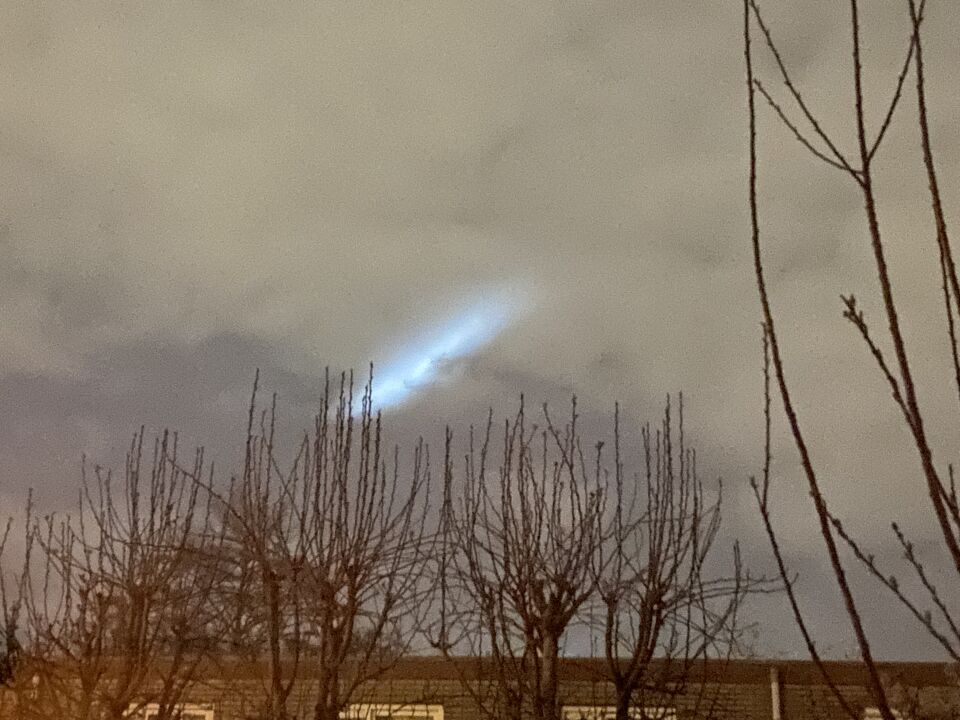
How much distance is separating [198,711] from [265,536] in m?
7.95

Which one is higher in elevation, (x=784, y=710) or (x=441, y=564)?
(x=441, y=564)

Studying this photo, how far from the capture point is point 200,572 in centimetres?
994

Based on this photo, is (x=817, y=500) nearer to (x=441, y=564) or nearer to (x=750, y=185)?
(x=750, y=185)

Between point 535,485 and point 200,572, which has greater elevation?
point 535,485

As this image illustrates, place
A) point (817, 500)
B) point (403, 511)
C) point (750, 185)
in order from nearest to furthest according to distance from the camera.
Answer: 1. point (817, 500)
2. point (750, 185)
3. point (403, 511)

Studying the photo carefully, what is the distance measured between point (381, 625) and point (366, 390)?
2.22m

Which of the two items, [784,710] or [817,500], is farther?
[784,710]

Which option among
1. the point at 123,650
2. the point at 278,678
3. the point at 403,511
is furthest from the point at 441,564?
the point at 123,650

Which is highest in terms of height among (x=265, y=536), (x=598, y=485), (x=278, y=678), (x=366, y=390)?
(x=366, y=390)

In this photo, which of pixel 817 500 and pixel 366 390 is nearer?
pixel 817 500

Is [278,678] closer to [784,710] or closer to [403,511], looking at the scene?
[403,511]

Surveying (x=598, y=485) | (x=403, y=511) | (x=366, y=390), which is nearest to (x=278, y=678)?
(x=403, y=511)

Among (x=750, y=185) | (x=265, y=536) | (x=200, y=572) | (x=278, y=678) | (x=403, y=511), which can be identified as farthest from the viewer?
(x=200, y=572)

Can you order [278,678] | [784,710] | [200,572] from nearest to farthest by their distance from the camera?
[278,678], [200,572], [784,710]
